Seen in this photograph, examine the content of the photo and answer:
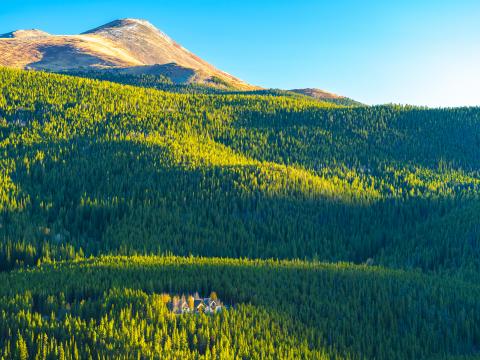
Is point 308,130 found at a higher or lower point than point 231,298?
higher

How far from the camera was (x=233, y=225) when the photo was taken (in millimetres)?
83750

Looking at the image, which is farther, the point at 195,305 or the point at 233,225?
the point at 233,225

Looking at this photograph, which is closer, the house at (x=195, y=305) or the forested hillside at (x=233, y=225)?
the forested hillside at (x=233, y=225)

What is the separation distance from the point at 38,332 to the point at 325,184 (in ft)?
234

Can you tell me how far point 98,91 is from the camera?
530ft

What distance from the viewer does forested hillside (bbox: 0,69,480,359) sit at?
42.9 m

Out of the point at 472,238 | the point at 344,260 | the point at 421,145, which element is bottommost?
the point at 344,260

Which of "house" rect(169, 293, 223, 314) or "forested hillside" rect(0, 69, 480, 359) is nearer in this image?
"forested hillside" rect(0, 69, 480, 359)

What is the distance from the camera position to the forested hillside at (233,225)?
42.9 metres

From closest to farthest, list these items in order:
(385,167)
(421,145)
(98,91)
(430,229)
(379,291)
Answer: (379,291)
(430,229)
(385,167)
(421,145)
(98,91)

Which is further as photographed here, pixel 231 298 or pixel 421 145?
pixel 421 145

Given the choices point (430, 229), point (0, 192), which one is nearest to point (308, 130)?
point (430, 229)

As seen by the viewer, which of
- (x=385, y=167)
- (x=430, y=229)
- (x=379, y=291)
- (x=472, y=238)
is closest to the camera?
(x=379, y=291)

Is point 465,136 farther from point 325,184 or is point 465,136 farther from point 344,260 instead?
point 344,260
